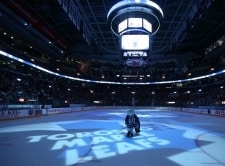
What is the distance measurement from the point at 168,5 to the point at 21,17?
13263 millimetres

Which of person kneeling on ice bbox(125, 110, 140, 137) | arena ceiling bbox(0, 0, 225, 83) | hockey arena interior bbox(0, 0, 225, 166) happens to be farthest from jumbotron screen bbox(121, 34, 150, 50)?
person kneeling on ice bbox(125, 110, 140, 137)

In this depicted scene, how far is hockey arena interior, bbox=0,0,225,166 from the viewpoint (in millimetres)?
7039

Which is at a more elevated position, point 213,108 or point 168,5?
point 168,5

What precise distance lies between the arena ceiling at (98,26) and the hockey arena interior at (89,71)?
108 millimetres

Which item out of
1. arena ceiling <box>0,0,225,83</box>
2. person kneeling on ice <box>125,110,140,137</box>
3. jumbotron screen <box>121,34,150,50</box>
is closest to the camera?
person kneeling on ice <box>125,110,140,137</box>

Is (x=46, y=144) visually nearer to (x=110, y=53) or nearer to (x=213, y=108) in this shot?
(x=213, y=108)

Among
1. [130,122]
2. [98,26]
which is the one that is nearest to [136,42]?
[98,26]

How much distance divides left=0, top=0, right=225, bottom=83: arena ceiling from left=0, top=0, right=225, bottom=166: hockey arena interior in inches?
4.3

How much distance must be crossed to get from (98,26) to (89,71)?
20.1 metres

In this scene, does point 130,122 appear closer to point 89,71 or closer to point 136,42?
point 136,42

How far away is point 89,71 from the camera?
49.9 m

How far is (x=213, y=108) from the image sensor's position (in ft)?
95.8

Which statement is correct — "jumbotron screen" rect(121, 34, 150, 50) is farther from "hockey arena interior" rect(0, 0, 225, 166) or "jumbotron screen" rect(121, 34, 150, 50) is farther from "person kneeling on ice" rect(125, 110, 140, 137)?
"person kneeling on ice" rect(125, 110, 140, 137)

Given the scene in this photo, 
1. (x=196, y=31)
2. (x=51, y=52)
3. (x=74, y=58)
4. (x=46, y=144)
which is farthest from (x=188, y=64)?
(x=46, y=144)
